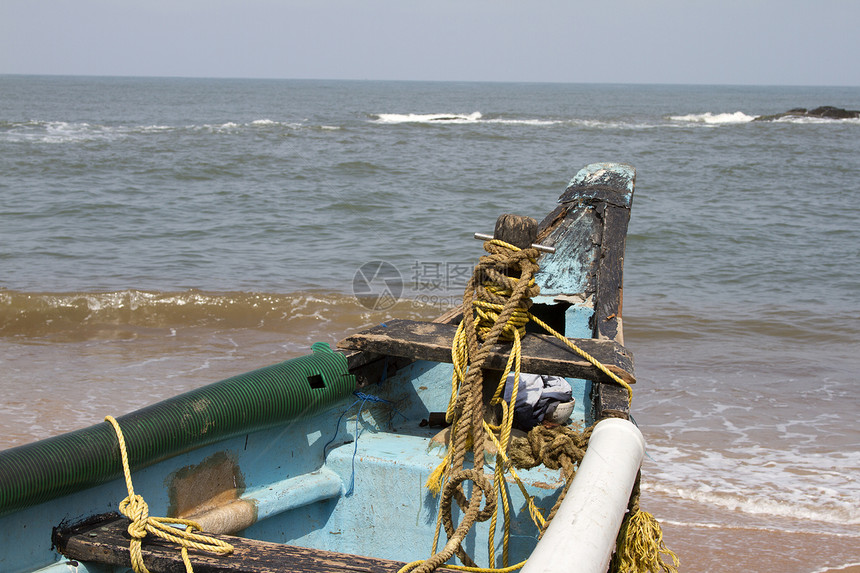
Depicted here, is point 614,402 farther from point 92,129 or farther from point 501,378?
point 92,129

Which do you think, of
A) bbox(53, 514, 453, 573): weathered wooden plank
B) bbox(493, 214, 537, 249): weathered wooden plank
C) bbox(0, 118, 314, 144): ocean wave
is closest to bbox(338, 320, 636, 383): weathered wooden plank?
bbox(493, 214, 537, 249): weathered wooden plank

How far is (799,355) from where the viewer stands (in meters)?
7.33

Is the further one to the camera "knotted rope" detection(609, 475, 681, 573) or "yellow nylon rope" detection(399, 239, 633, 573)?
"yellow nylon rope" detection(399, 239, 633, 573)

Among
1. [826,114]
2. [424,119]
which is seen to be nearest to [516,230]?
[424,119]

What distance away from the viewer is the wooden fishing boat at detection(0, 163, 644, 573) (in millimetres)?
1796

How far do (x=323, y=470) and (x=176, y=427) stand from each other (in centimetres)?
67

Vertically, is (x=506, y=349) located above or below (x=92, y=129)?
below

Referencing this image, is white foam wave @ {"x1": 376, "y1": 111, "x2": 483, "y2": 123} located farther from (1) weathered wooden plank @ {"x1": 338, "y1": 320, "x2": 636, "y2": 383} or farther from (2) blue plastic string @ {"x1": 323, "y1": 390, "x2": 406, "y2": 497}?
(1) weathered wooden plank @ {"x1": 338, "y1": 320, "x2": 636, "y2": 383}

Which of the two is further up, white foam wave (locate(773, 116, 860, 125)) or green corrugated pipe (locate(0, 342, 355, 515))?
white foam wave (locate(773, 116, 860, 125))

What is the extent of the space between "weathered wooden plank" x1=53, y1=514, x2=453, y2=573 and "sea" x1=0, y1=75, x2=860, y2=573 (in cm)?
270

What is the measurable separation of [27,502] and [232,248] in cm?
969

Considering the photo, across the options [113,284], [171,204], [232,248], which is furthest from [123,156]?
[113,284]

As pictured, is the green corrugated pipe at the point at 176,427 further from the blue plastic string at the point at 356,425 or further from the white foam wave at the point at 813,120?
the white foam wave at the point at 813,120

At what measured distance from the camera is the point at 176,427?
2178 mm
